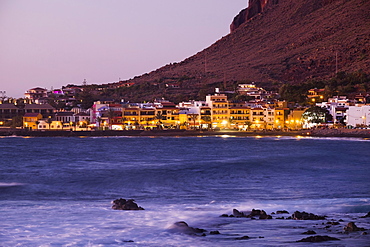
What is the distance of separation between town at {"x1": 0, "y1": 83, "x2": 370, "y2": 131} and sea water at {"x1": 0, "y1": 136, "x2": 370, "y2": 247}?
124 feet

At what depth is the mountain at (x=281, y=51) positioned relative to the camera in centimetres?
13062

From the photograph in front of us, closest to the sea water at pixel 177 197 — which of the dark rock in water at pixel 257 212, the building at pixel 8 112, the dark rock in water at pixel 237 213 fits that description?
the dark rock in water at pixel 237 213

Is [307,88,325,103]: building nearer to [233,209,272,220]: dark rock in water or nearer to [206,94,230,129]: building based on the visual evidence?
[206,94,230,129]: building

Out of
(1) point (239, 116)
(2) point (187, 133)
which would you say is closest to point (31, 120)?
(2) point (187, 133)

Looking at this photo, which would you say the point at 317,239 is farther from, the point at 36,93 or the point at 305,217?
the point at 36,93

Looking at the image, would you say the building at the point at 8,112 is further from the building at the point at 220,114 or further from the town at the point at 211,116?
the building at the point at 220,114

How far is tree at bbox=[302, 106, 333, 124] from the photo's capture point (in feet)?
267

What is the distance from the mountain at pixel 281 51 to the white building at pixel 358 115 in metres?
38.9

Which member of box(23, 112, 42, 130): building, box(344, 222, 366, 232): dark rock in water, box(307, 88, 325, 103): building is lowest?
box(344, 222, 366, 232): dark rock in water

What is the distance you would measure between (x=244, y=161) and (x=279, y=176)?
1067cm

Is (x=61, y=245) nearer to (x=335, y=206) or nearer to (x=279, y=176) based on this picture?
(x=335, y=206)

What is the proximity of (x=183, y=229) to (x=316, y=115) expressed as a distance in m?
67.8

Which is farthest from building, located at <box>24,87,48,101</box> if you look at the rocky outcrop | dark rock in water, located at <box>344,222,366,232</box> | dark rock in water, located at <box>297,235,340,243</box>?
dark rock in water, located at <box>297,235,340,243</box>

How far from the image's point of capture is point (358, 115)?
80.1m
